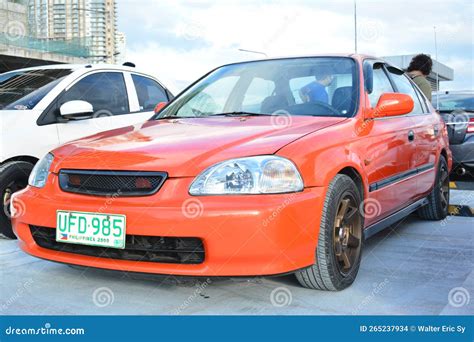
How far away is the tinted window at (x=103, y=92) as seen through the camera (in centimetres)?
505

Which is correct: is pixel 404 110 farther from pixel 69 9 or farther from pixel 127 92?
pixel 69 9

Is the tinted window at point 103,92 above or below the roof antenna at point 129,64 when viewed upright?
below

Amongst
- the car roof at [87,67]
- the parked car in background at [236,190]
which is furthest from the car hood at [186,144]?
the car roof at [87,67]

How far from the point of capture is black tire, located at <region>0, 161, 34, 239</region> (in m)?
4.30

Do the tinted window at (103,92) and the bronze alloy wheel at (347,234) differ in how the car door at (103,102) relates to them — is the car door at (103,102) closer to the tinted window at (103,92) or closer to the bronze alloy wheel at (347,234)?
the tinted window at (103,92)

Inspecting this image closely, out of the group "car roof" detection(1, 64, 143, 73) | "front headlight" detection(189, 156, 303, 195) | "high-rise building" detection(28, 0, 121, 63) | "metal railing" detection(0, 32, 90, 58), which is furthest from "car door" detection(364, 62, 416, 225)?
"high-rise building" detection(28, 0, 121, 63)

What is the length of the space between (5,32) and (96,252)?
31.7 m

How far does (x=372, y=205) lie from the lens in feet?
11.5

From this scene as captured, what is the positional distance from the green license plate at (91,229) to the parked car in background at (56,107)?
5.60ft

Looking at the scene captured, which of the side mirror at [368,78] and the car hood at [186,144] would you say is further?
the side mirror at [368,78]

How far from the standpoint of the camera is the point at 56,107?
474 centimetres

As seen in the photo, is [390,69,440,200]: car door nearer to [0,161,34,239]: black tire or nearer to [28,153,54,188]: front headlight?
[28,153,54,188]: front headlight

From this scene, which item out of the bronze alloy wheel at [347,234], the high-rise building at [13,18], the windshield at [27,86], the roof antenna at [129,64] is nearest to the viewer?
the bronze alloy wheel at [347,234]
